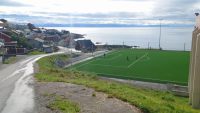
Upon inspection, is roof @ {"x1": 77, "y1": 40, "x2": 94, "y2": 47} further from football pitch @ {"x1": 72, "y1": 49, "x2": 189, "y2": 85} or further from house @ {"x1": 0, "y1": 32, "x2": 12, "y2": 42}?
football pitch @ {"x1": 72, "y1": 49, "x2": 189, "y2": 85}

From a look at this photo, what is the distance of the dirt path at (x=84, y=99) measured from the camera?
10.8 meters

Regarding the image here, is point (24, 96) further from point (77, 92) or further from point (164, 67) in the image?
point (164, 67)

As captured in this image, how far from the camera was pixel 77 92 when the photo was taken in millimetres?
13750

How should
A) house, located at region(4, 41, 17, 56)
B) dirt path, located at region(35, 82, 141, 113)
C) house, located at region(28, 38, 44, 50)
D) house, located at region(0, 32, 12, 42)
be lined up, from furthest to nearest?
house, located at region(28, 38, 44, 50), house, located at region(0, 32, 12, 42), house, located at region(4, 41, 17, 56), dirt path, located at region(35, 82, 141, 113)

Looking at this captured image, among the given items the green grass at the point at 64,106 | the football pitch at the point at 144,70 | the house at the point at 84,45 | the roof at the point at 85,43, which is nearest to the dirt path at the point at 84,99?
the green grass at the point at 64,106

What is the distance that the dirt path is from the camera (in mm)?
10750

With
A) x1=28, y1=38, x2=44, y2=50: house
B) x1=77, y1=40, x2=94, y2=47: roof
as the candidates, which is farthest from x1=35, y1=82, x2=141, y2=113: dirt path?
x1=77, y1=40, x2=94, y2=47: roof

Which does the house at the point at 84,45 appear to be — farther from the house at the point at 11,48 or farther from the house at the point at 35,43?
the house at the point at 11,48

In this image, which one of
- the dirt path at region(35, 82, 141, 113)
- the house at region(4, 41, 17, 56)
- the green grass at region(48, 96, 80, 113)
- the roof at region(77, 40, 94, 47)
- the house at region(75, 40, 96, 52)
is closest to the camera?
the green grass at region(48, 96, 80, 113)

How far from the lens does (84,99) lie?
12227 mm

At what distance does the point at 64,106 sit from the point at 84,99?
4.40 feet

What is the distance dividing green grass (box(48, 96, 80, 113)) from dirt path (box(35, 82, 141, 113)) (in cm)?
18

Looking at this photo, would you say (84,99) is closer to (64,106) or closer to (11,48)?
(64,106)

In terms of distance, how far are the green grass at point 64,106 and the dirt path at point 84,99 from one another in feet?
0.60
